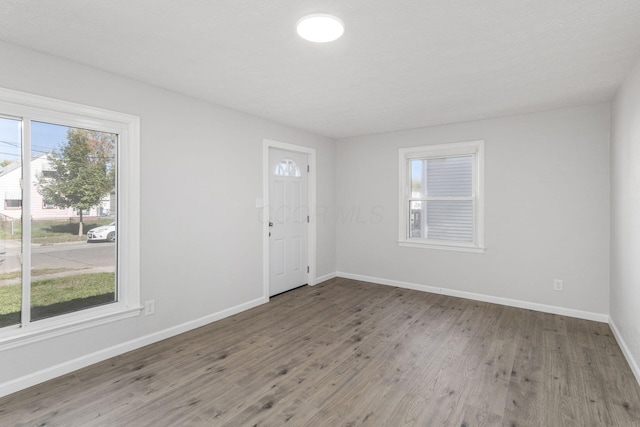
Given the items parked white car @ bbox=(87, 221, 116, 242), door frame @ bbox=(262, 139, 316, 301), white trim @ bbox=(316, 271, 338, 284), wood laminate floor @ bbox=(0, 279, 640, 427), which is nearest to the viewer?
wood laminate floor @ bbox=(0, 279, 640, 427)

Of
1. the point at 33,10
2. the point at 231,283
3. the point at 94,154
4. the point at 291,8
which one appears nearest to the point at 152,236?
the point at 94,154

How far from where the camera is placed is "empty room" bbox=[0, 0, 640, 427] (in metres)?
2.06

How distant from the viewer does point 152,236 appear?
10.1ft

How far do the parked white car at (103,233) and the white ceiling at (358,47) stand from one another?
4.44 ft

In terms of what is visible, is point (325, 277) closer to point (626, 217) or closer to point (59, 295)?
point (59, 295)

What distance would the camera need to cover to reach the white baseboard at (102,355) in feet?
7.54

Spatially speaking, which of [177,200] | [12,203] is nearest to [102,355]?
[12,203]

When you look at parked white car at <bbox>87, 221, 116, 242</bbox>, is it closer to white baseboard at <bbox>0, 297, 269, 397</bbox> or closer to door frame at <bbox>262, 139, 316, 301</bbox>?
white baseboard at <bbox>0, 297, 269, 397</bbox>

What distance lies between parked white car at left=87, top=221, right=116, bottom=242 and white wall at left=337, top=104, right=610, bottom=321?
12.2 feet

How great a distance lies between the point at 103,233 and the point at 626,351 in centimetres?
467

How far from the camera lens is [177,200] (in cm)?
326

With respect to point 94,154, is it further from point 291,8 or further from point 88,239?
point 291,8

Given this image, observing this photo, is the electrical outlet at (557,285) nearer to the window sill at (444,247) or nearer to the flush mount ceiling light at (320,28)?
the window sill at (444,247)

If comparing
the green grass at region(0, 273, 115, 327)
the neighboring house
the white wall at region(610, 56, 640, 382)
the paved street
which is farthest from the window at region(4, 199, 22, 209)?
the white wall at region(610, 56, 640, 382)
